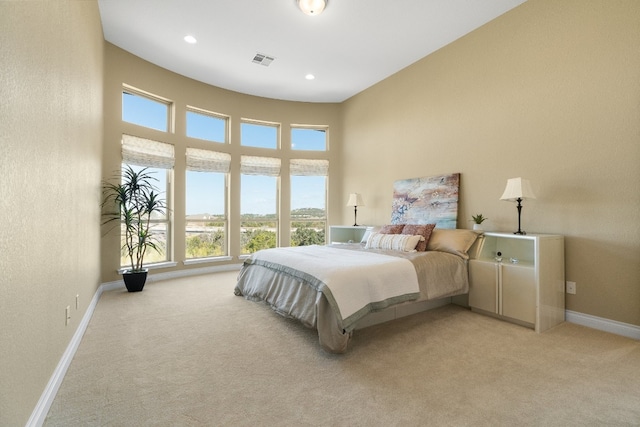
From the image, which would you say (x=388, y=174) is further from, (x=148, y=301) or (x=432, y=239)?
(x=148, y=301)

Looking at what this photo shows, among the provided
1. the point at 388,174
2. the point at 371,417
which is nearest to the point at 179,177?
the point at 388,174

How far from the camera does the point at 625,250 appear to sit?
8.36ft

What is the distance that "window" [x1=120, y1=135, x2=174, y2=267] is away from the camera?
4285mm

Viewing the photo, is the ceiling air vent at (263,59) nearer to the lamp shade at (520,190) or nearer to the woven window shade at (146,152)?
the woven window shade at (146,152)

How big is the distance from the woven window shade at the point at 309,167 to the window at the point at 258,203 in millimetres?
339

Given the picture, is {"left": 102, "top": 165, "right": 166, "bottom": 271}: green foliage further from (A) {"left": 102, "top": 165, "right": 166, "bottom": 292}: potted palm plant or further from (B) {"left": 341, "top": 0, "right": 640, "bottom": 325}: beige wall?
(B) {"left": 341, "top": 0, "right": 640, "bottom": 325}: beige wall

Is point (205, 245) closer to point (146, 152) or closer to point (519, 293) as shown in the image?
point (146, 152)

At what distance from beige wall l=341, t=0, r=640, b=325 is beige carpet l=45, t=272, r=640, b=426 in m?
0.78

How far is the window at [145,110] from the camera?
434 centimetres

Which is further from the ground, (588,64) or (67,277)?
(588,64)

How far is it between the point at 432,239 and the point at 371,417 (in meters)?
2.47

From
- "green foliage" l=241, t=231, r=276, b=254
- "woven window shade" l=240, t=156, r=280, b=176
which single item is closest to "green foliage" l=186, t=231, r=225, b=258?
"green foliage" l=241, t=231, r=276, b=254

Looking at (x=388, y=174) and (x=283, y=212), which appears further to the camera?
(x=283, y=212)

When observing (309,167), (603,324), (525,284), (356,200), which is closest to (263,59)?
(309,167)
